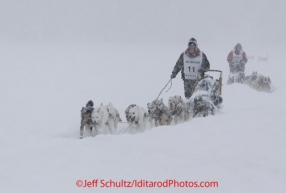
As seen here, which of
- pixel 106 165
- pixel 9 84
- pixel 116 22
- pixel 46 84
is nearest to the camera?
pixel 106 165

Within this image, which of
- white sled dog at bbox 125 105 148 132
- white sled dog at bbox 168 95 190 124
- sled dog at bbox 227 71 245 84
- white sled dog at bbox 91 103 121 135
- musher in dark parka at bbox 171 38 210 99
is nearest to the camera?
white sled dog at bbox 91 103 121 135

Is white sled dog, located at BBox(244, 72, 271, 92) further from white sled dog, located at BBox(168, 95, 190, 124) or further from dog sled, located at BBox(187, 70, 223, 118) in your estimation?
white sled dog, located at BBox(168, 95, 190, 124)

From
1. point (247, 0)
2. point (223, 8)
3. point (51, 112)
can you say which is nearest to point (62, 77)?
point (51, 112)

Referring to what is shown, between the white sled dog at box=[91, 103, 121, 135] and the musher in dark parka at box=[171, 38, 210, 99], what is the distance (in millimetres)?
1997

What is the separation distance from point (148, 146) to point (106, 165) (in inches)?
32.6

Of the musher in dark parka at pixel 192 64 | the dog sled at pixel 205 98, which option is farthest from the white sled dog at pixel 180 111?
the musher in dark parka at pixel 192 64

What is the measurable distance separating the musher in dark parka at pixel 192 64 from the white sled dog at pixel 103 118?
78.6 inches

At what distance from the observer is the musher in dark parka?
7840 millimetres

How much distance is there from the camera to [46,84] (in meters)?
12.8

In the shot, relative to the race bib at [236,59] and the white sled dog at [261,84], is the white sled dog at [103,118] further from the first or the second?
the race bib at [236,59]

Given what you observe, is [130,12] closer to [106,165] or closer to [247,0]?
[247,0]

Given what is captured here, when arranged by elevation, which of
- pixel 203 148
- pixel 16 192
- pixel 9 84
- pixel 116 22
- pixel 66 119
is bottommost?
pixel 16 192

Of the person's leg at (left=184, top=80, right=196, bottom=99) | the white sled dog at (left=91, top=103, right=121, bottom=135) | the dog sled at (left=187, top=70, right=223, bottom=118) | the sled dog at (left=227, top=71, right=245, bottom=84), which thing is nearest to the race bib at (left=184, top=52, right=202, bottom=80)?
the person's leg at (left=184, top=80, right=196, bottom=99)

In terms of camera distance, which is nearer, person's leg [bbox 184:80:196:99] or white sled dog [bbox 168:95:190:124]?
white sled dog [bbox 168:95:190:124]
